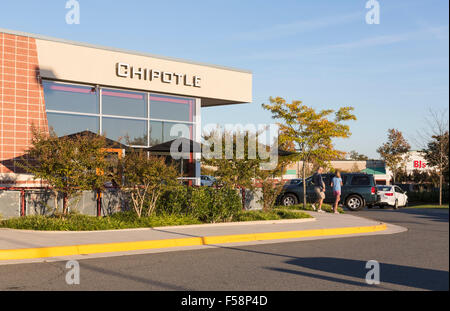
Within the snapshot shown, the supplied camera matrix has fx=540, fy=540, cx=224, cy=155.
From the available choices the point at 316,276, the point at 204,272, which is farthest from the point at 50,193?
the point at 316,276

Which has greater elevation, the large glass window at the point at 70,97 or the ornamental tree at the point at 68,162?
the large glass window at the point at 70,97

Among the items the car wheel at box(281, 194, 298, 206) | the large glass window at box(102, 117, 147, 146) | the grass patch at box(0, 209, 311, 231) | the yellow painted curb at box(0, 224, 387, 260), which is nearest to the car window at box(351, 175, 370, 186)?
the car wheel at box(281, 194, 298, 206)

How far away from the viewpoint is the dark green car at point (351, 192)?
23406mm

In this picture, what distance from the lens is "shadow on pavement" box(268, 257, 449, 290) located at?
7.61 meters

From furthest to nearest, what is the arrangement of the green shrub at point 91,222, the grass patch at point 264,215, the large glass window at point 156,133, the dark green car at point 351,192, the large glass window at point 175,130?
the dark green car at point 351,192 → the large glass window at point 175,130 → the large glass window at point 156,133 → the grass patch at point 264,215 → the green shrub at point 91,222

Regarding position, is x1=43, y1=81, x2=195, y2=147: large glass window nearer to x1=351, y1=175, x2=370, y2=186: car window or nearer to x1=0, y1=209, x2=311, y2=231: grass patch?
x1=0, y1=209, x2=311, y2=231: grass patch

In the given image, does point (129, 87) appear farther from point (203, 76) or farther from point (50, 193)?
point (50, 193)

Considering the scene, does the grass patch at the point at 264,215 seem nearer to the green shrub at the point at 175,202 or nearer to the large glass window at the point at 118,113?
the green shrub at the point at 175,202

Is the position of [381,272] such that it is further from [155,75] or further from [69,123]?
[155,75]

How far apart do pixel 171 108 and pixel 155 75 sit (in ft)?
5.50

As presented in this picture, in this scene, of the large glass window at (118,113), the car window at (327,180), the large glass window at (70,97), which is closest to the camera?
the large glass window at (70,97)

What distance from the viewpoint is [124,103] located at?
68.2ft

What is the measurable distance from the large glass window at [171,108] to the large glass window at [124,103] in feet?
1.47

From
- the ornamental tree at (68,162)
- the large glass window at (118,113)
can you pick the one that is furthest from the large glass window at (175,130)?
the ornamental tree at (68,162)
